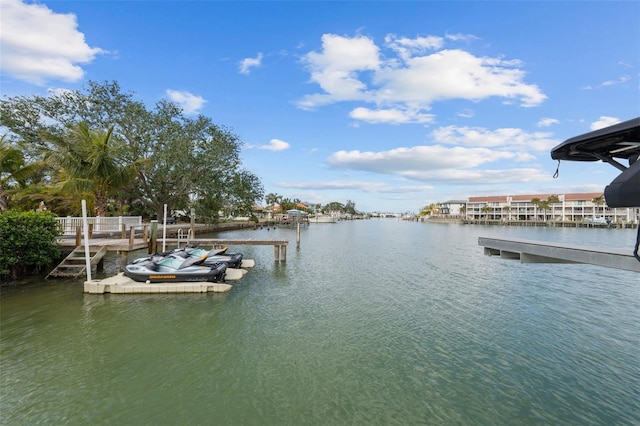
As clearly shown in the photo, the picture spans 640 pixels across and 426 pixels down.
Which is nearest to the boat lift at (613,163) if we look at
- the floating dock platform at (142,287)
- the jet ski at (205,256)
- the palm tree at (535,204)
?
the floating dock platform at (142,287)

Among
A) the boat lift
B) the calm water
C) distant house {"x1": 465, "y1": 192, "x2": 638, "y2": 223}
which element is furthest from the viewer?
distant house {"x1": 465, "y1": 192, "x2": 638, "y2": 223}

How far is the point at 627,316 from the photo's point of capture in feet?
33.3

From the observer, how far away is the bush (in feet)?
37.6

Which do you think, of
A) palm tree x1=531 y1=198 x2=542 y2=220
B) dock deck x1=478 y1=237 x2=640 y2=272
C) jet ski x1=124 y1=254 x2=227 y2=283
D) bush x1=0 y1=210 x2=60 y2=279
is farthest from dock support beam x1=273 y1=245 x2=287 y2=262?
palm tree x1=531 y1=198 x2=542 y2=220

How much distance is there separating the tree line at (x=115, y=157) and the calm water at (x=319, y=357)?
11.4 meters

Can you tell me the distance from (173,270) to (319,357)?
7.86 m

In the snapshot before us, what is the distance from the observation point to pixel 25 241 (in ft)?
39.5

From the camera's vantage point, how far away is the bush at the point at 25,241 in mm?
11445

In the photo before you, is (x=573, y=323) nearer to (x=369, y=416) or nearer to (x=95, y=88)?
(x=369, y=416)

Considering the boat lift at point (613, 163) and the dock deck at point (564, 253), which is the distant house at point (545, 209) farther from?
the boat lift at point (613, 163)

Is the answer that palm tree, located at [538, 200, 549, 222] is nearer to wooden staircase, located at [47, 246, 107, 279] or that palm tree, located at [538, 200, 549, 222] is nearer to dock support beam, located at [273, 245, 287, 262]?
dock support beam, located at [273, 245, 287, 262]

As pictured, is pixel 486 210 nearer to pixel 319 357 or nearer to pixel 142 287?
pixel 142 287

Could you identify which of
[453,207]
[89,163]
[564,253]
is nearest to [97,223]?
[89,163]

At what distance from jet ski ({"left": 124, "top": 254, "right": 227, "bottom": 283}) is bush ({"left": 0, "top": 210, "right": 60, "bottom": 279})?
3.49m
